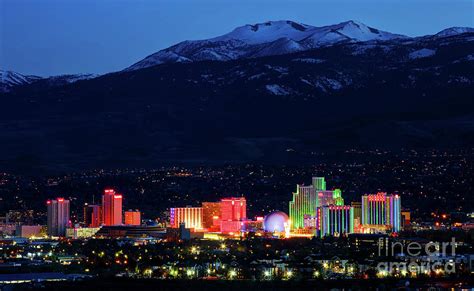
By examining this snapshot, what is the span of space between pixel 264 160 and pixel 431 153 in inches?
432

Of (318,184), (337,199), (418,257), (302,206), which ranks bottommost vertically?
(418,257)

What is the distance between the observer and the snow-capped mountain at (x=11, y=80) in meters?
146

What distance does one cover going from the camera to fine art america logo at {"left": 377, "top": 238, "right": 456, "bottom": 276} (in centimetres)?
5366

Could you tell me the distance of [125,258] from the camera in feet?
202

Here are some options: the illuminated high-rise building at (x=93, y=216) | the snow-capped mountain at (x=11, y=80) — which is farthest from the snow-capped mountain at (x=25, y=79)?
the illuminated high-rise building at (x=93, y=216)

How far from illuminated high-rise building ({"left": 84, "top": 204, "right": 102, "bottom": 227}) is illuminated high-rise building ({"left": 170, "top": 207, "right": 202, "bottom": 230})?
12.2 ft

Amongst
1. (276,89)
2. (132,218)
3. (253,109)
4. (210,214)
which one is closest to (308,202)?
(210,214)

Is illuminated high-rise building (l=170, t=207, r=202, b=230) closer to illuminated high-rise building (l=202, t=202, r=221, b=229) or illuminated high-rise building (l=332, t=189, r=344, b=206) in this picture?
illuminated high-rise building (l=202, t=202, r=221, b=229)

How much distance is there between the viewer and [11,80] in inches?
5817

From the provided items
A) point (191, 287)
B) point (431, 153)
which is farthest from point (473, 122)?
point (191, 287)

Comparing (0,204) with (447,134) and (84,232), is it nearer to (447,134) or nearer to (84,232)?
(84,232)

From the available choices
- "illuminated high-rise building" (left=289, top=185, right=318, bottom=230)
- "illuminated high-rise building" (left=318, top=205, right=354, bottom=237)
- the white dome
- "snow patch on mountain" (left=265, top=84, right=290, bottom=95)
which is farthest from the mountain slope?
"illuminated high-rise building" (left=318, top=205, right=354, bottom=237)

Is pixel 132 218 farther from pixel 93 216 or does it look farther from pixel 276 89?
pixel 276 89

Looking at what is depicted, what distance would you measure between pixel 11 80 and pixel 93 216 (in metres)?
68.0
